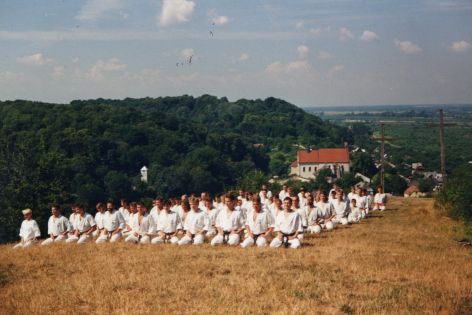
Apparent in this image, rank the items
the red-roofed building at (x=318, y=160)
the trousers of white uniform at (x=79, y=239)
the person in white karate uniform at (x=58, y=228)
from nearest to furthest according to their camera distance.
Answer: the trousers of white uniform at (x=79, y=239) → the person in white karate uniform at (x=58, y=228) → the red-roofed building at (x=318, y=160)

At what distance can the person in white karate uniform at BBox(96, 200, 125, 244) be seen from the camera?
21.0 metres

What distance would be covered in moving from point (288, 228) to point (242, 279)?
201 inches

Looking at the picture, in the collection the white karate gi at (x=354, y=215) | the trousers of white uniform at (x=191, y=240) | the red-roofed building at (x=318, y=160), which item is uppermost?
the trousers of white uniform at (x=191, y=240)

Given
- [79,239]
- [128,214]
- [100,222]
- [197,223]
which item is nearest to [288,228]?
[197,223]

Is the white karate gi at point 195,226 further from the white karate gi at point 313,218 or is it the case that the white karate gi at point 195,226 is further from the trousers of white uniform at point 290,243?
the white karate gi at point 313,218

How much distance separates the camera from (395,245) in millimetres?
17766

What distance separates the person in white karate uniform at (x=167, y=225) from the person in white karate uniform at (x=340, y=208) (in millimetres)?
8504

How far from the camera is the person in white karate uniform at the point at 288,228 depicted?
1756 cm

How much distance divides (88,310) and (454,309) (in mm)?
7017

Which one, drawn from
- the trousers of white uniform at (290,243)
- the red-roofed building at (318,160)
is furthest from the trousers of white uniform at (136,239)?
the red-roofed building at (318,160)

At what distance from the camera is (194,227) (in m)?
19.5

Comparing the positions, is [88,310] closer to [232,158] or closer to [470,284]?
[470,284]

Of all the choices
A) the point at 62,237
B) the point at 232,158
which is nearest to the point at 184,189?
the point at 232,158

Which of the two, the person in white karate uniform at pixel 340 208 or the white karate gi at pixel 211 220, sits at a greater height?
the white karate gi at pixel 211 220
